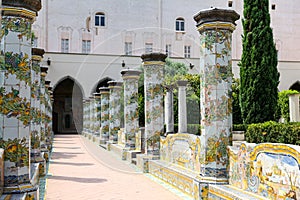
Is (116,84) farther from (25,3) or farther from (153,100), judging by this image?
(25,3)

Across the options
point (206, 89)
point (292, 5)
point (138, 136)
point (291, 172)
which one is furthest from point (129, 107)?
point (292, 5)

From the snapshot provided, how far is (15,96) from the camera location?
518 cm

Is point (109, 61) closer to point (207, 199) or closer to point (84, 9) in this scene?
point (84, 9)

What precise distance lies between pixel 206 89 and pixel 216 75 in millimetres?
284

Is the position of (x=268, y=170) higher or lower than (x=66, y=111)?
lower

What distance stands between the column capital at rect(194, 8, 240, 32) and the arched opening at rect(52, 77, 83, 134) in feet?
83.1

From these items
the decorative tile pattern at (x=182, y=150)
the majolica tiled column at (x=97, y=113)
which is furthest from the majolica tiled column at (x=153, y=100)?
the majolica tiled column at (x=97, y=113)

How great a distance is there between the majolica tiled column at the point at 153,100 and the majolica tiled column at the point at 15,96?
460cm

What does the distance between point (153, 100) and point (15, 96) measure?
495cm

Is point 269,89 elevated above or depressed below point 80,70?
below

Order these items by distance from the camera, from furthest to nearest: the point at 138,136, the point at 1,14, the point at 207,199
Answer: the point at 138,136
the point at 207,199
the point at 1,14

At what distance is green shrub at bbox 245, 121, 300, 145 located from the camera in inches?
397

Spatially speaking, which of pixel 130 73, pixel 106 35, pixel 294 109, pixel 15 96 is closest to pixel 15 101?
pixel 15 96

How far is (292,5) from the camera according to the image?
30828mm
